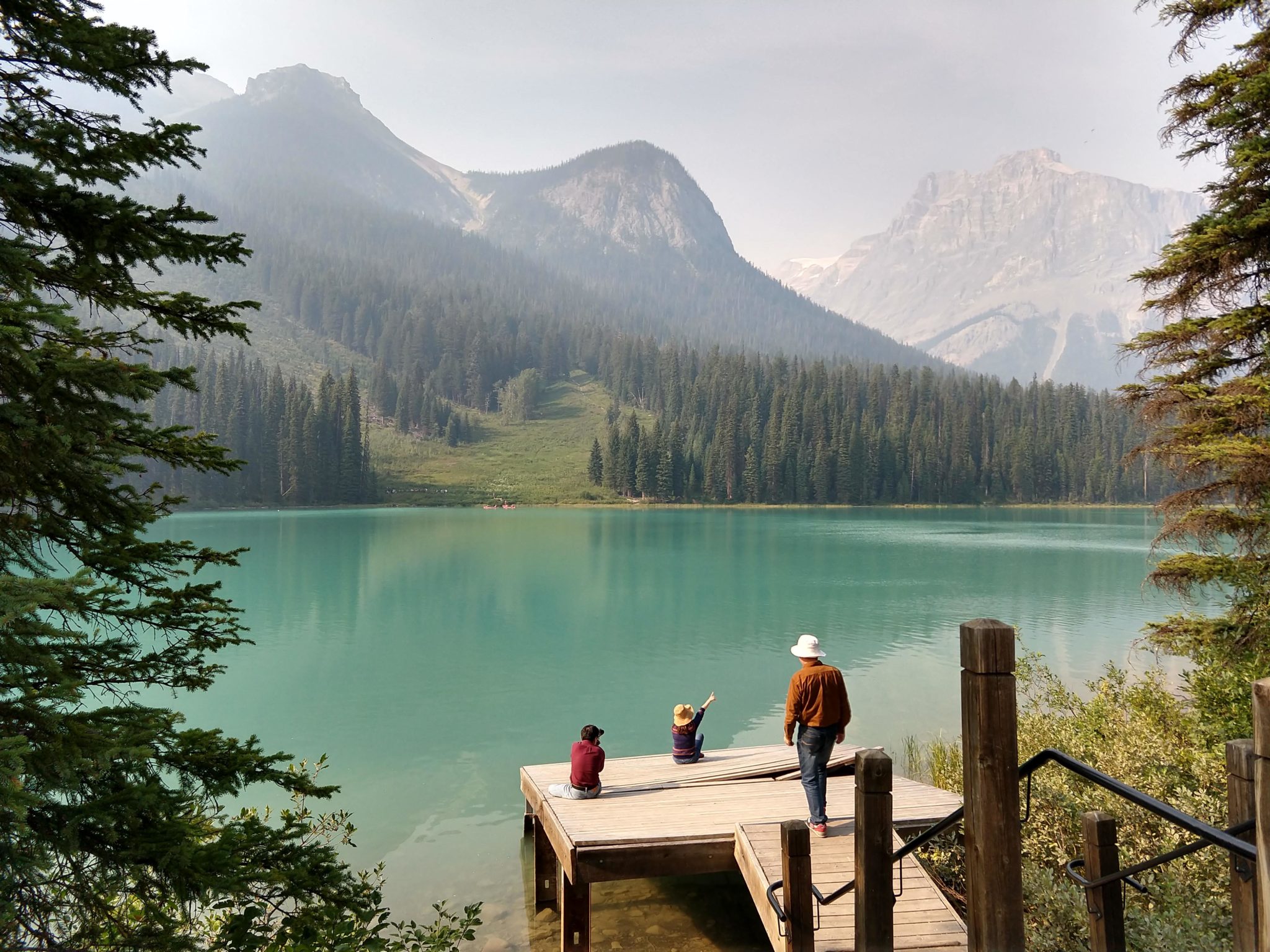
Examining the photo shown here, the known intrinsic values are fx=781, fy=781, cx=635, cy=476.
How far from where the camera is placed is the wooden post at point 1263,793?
8.13 feet

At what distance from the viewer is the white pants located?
417 inches

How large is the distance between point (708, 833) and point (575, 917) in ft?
6.10

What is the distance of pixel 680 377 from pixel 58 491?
178 m

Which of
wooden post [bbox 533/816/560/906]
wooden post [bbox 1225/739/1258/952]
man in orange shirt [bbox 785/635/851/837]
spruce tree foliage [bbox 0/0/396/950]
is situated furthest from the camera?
wooden post [bbox 533/816/560/906]

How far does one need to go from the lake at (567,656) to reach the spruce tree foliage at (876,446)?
6738 centimetres

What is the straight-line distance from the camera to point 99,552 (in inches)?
187

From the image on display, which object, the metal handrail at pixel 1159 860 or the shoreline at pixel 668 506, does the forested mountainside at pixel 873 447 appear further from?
the metal handrail at pixel 1159 860

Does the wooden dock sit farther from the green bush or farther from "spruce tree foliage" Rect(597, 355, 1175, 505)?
"spruce tree foliage" Rect(597, 355, 1175, 505)

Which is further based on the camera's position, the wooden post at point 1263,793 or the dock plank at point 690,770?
the dock plank at point 690,770

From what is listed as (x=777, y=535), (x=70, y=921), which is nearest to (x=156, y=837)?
(x=70, y=921)

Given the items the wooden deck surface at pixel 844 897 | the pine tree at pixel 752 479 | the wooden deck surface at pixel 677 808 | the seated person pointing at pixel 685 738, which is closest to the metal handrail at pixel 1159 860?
the wooden deck surface at pixel 844 897

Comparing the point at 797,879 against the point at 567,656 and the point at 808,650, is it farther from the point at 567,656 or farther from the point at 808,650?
the point at 567,656

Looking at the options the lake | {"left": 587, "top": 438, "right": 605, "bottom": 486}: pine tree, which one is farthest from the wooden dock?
{"left": 587, "top": 438, "right": 605, "bottom": 486}: pine tree

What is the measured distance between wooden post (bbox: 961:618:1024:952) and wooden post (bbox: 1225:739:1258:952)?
83 centimetres
